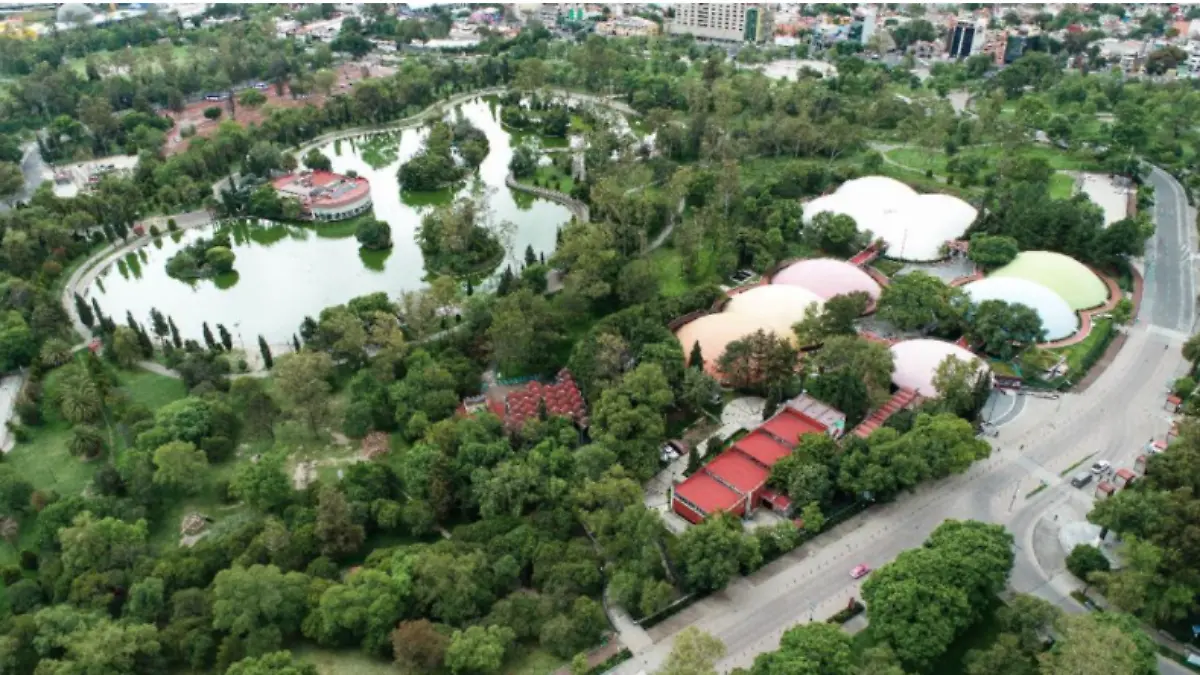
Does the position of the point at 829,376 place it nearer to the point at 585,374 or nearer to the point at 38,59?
the point at 585,374

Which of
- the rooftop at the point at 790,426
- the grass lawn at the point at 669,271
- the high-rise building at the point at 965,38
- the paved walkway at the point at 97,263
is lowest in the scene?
the paved walkway at the point at 97,263

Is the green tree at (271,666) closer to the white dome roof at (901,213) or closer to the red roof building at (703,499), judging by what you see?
the red roof building at (703,499)

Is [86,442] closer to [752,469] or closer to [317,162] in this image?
[752,469]

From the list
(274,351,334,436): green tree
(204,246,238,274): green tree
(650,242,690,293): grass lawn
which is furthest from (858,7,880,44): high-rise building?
Answer: (274,351,334,436): green tree

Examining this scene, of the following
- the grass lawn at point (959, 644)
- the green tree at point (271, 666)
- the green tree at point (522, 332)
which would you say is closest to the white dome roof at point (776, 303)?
the green tree at point (522, 332)

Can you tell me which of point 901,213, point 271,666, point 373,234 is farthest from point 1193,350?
point 373,234

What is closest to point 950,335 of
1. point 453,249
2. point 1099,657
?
point 1099,657

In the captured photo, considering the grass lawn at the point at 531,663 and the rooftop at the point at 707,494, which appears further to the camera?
the rooftop at the point at 707,494
